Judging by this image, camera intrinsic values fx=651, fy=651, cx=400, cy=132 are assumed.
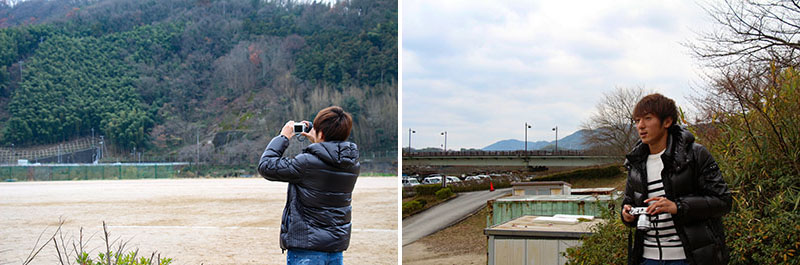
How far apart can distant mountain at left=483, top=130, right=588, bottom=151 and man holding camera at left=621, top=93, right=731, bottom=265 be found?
5.15 meters

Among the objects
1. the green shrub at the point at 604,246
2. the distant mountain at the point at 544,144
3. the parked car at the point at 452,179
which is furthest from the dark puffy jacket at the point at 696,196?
the parked car at the point at 452,179

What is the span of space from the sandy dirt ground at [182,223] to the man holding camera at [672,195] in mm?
4446

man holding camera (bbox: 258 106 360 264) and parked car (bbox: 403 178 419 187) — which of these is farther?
parked car (bbox: 403 178 419 187)

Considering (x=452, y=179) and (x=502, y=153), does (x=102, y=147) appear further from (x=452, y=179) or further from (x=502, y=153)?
(x=502, y=153)

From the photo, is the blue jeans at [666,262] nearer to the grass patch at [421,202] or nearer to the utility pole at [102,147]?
the grass patch at [421,202]

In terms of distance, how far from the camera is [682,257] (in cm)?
133

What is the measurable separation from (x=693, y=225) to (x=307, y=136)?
0.91 metres

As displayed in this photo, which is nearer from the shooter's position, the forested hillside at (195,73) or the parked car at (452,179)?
the parked car at (452,179)

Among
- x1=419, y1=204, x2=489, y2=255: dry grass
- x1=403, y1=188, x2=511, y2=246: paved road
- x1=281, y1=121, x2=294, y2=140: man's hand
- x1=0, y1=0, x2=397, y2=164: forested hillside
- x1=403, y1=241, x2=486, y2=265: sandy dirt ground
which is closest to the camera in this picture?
x1=281, y1=121, x2=294, y2=140: man's hand

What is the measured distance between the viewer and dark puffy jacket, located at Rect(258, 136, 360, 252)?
1.51 meters

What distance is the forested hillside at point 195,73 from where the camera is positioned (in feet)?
128

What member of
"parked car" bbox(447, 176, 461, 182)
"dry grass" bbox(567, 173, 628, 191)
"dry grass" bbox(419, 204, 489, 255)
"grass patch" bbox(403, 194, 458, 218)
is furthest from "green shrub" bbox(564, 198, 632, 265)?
"dry grass" bbox(419, 204, 489, 255)

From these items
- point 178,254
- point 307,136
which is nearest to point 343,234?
point 307,136

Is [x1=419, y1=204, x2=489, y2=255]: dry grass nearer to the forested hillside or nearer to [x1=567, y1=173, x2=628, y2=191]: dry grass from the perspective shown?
[x1=567, y1=173, x2=628, y2=191]: dry grass
